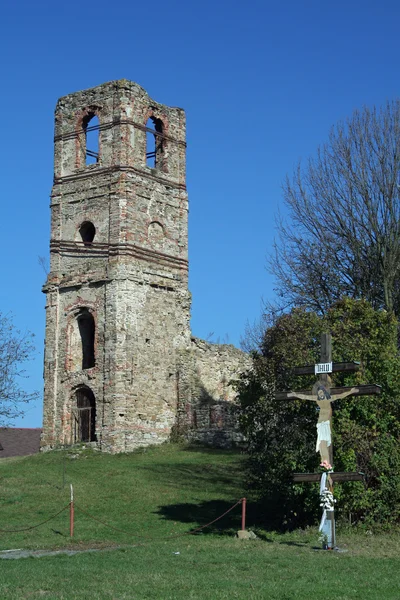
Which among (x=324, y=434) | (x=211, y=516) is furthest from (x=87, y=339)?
(x=324, y=434)

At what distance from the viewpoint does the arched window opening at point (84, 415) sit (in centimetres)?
3444

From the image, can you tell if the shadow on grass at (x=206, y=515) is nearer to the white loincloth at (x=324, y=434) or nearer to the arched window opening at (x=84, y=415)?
the white loincloth at (x=324, y=434)

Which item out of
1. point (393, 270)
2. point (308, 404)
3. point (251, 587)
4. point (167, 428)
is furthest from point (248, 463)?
point (167, 428)

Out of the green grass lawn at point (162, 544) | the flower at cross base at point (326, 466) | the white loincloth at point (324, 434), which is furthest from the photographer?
the white loincloth at point (324, 434)

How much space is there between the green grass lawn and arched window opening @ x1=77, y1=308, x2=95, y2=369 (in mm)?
5622

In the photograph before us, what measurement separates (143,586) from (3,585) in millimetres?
1873

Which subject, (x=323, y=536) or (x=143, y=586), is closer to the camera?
(x=143, y=586)

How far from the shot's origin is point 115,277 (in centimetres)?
3416

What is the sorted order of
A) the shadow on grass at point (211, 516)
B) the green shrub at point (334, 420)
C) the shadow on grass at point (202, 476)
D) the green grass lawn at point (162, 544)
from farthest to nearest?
the shadow on grass at point (202, 476) → the shadow on grass at point (211, 516) → the green shrub at point (334, 420) → the green grass lawn at point (162, 544)

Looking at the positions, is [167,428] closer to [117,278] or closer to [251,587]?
[117,278]

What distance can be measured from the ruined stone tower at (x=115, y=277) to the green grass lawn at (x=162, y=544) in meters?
3.42

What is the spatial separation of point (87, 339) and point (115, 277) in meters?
3.43

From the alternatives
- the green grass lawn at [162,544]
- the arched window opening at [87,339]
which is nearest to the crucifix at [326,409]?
the green grass lawn at [162,544]

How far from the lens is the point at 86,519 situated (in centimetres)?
2092
